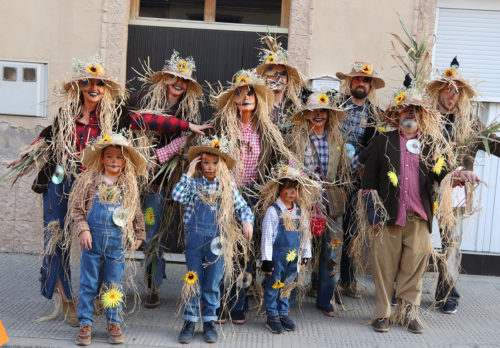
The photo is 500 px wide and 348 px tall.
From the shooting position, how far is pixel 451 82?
516 cm

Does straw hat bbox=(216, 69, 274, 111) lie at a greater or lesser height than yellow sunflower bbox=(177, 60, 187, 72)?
lesser

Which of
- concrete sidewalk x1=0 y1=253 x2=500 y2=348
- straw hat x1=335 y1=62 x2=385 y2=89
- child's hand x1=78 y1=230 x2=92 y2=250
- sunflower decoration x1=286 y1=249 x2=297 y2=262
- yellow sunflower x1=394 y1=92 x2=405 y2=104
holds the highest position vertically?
straw hat x1=335 y1=62 x2=385 y2=89

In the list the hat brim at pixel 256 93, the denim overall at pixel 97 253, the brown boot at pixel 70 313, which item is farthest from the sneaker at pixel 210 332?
the hat brim at pixel 256 93

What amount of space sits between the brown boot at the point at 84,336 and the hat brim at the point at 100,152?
1.24 meters

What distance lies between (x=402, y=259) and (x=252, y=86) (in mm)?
1965

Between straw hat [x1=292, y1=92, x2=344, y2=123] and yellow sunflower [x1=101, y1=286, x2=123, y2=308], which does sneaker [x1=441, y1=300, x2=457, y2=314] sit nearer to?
straw hat [x1=292, y1=92, x2=344, y2=123]

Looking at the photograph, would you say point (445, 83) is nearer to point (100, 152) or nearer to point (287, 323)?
point (287, 323)

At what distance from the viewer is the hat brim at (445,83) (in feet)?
17.1

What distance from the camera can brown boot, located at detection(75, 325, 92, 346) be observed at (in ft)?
14.3

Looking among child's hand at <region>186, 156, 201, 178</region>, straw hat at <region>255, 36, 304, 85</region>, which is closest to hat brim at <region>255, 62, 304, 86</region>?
straw hat at <region>255, 36, 304, 85</region>

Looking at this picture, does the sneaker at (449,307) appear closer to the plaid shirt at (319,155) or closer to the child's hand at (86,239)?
the plaid shirt at (319,155)

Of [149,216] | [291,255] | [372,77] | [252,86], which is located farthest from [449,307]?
[149,216]

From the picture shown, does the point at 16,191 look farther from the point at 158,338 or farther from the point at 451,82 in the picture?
the point at 451,82

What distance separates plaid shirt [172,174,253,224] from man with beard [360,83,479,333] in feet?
3.66
